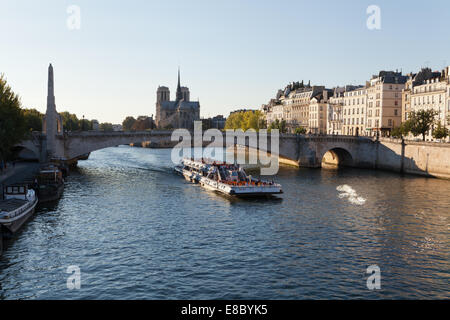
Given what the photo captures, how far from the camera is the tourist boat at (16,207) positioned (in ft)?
107

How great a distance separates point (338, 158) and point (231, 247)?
2852 inches

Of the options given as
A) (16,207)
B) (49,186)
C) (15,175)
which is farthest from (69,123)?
(16,207)

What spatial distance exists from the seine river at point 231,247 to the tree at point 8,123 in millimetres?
9938

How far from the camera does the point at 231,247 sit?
1250 inches

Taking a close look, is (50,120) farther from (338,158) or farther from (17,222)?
(338,158)

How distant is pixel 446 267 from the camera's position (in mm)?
28094

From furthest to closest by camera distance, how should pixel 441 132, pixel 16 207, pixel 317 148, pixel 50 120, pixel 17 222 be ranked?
1. pixel 317 148
2. pixel 441 132
3. pixel 50 120
4. pixel 16 207
5. pixel 17 222

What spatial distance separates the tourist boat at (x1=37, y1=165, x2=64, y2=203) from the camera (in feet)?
152

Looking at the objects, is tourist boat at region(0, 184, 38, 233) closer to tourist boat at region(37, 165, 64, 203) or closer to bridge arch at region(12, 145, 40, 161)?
tourist boat at region(37, 165, 64, 203)

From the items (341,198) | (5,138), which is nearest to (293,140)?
(341,198)

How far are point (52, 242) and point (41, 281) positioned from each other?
7.54 m

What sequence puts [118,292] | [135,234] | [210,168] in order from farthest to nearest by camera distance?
[210,168], [135,234], [118,292]

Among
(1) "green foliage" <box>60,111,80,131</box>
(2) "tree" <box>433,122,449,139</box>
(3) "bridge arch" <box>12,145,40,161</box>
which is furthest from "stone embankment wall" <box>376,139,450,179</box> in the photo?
(1) "green foliage" <box>60,111,80,131</box>
